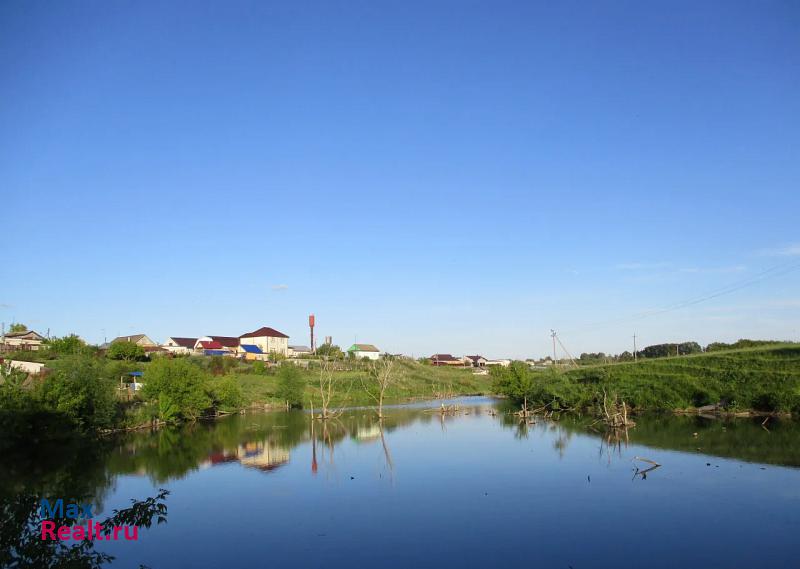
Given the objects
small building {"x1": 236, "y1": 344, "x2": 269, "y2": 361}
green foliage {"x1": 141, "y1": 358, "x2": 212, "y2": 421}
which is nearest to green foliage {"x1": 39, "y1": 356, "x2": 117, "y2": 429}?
green foliage {"x1": 141, "y1": 358, "x2": 212, "y2": 421}

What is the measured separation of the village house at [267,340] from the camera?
96875 millimetres

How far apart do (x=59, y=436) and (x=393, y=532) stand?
906 inches

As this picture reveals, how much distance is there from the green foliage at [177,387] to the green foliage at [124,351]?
66.4 ft

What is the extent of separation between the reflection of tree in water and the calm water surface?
232 millimetres

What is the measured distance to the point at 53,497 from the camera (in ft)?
49.1

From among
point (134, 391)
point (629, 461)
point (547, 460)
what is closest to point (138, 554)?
point (547, 460)

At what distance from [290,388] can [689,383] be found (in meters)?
32.5

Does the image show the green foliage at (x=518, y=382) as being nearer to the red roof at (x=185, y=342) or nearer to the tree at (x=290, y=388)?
the tree at (x=290, y=388)

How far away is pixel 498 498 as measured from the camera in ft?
64.0

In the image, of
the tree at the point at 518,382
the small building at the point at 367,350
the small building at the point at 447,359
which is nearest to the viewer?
the tree at the point at 518,382

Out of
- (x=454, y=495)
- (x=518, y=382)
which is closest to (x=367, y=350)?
(x=518, y=382)

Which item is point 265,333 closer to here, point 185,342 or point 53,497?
point 185,342

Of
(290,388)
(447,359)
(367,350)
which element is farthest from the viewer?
(447,359)

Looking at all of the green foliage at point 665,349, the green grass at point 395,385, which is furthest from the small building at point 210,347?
the green foliage at point 665,349
